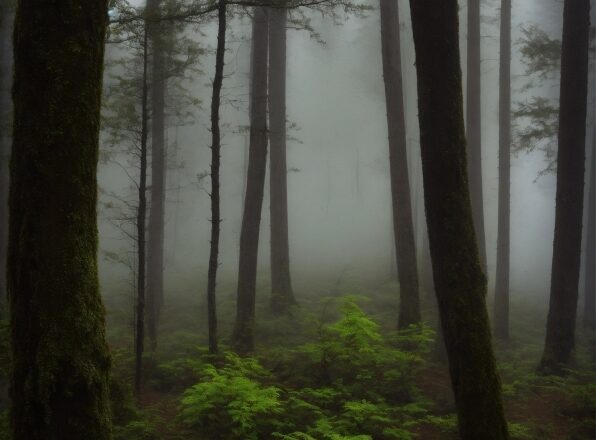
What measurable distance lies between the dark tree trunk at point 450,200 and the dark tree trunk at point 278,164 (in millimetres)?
11161

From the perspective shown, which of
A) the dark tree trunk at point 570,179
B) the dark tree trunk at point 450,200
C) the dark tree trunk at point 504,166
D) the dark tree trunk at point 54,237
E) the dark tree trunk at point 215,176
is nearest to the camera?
the dark tree trunk at point 54,237

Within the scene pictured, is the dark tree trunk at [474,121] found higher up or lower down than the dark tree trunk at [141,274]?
higher up

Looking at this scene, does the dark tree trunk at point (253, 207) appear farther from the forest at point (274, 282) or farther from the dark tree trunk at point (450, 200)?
the dark tree trunk at point (450, 200)

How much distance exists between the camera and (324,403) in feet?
23.7

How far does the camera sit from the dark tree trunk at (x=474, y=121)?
15.5 meters

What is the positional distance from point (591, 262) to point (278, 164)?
1452cm

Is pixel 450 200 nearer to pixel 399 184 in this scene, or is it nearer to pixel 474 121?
pixel 399 184

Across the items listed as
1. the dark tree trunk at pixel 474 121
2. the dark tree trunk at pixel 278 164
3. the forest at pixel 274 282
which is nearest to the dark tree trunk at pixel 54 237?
the forest at pixel 274 282

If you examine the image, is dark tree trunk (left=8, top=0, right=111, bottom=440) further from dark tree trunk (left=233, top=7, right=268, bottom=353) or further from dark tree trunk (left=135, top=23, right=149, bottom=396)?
dark tree trunk (left=233, top=7, right=268, bottom=353)

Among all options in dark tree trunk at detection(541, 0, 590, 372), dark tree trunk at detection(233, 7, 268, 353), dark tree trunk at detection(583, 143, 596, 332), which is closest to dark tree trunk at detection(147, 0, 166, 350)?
dark tree trunk at detection(233, 7, 268, 353)

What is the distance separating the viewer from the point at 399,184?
12734mm

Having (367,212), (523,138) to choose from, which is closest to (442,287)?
(523,138)

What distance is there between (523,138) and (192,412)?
48.0 ft

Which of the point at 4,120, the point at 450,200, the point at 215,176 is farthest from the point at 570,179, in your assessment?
the point at 4,120
